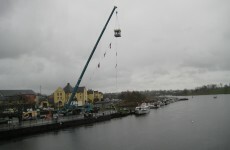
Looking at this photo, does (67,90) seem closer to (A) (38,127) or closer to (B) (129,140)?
(A) (38,127)

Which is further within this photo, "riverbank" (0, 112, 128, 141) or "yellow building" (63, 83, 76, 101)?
"yellow building" (63, 83, 76, 101)

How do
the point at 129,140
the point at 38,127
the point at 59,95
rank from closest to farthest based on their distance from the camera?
the point at 129,140 < the point at 38,127 < the point at 59,95

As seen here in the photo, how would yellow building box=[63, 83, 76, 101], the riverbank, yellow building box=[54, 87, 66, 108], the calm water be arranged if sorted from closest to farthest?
the calm water
the riverbank
yellow building box=[54, 87, 66, 108]
yellow building box=[63, 83, 76, 101]

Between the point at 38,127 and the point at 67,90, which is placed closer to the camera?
the point at 38,127

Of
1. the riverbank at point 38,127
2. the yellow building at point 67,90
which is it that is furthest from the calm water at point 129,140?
the yellow building at point 67,90

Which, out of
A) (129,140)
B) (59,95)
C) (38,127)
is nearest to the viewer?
(129,140)

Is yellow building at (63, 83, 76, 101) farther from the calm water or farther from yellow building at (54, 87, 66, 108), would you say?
the calm water

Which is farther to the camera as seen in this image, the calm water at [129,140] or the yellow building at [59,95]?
the yellow building at [59,95]

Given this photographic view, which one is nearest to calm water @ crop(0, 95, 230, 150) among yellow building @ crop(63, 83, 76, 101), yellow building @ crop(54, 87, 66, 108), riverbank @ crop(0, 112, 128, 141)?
riverbank @ crop(0, 112, 128, 141)

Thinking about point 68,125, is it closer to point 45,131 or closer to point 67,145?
point 45,131

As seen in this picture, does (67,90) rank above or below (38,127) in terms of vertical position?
above

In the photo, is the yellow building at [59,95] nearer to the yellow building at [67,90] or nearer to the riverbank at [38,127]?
the yellow building at [67,90]

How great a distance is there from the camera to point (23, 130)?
38.9 m

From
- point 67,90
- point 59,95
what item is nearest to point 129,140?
point 67,90
